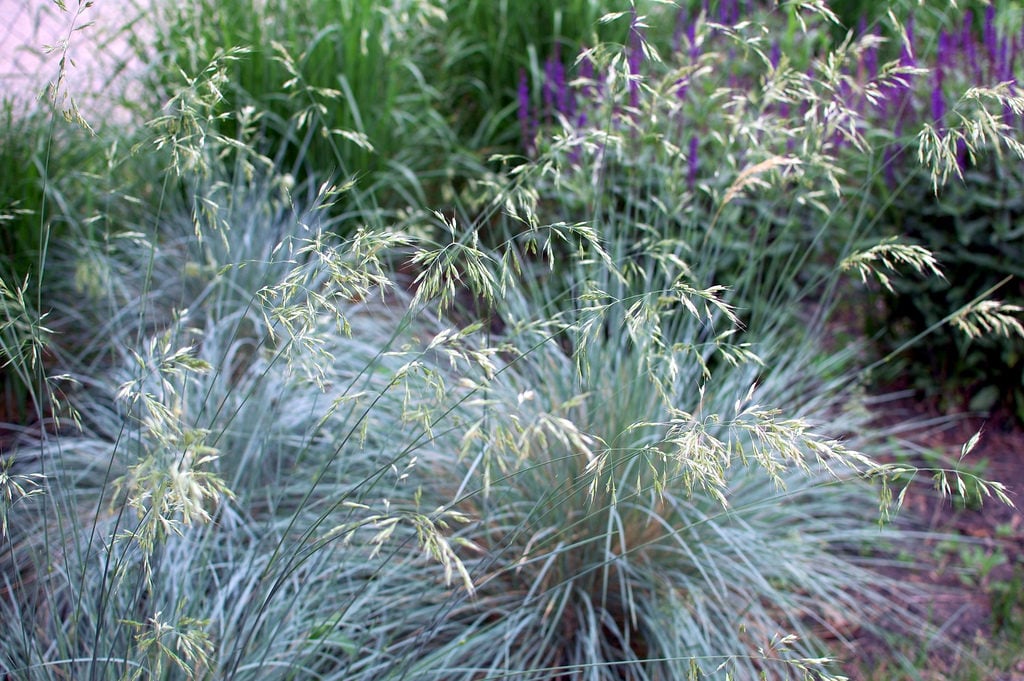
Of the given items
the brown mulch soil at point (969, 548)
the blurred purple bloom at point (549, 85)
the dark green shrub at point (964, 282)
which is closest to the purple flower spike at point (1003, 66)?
the dark green shrub at point (964, 282)

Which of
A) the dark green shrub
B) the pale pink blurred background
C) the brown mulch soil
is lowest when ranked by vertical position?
the brown mulch soil

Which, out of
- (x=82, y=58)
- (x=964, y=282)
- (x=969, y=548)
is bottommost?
(x=969, y=548)

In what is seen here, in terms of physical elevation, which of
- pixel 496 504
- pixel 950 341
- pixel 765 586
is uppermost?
pixel 496 504

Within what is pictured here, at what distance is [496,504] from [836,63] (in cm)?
138

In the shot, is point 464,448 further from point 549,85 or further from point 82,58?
point 82,58

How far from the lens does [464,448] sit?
1334 mm

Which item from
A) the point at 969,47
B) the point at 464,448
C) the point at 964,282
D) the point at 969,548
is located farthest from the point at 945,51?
the point at 464,448

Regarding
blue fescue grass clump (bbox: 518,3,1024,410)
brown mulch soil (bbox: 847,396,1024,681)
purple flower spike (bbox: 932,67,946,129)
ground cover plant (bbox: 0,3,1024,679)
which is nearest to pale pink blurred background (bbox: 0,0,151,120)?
ground cover plant (bbox: 0,3,1024,679)

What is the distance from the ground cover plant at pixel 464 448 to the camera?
5.02ft

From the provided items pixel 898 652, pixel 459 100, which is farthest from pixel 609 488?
pixel 459 100

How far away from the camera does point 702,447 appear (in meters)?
1.33

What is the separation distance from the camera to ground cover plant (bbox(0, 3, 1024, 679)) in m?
1.53

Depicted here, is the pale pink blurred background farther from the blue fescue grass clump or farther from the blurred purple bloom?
the blue fescue grass clump

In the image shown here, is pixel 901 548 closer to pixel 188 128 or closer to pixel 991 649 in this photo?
pixel 991 649
